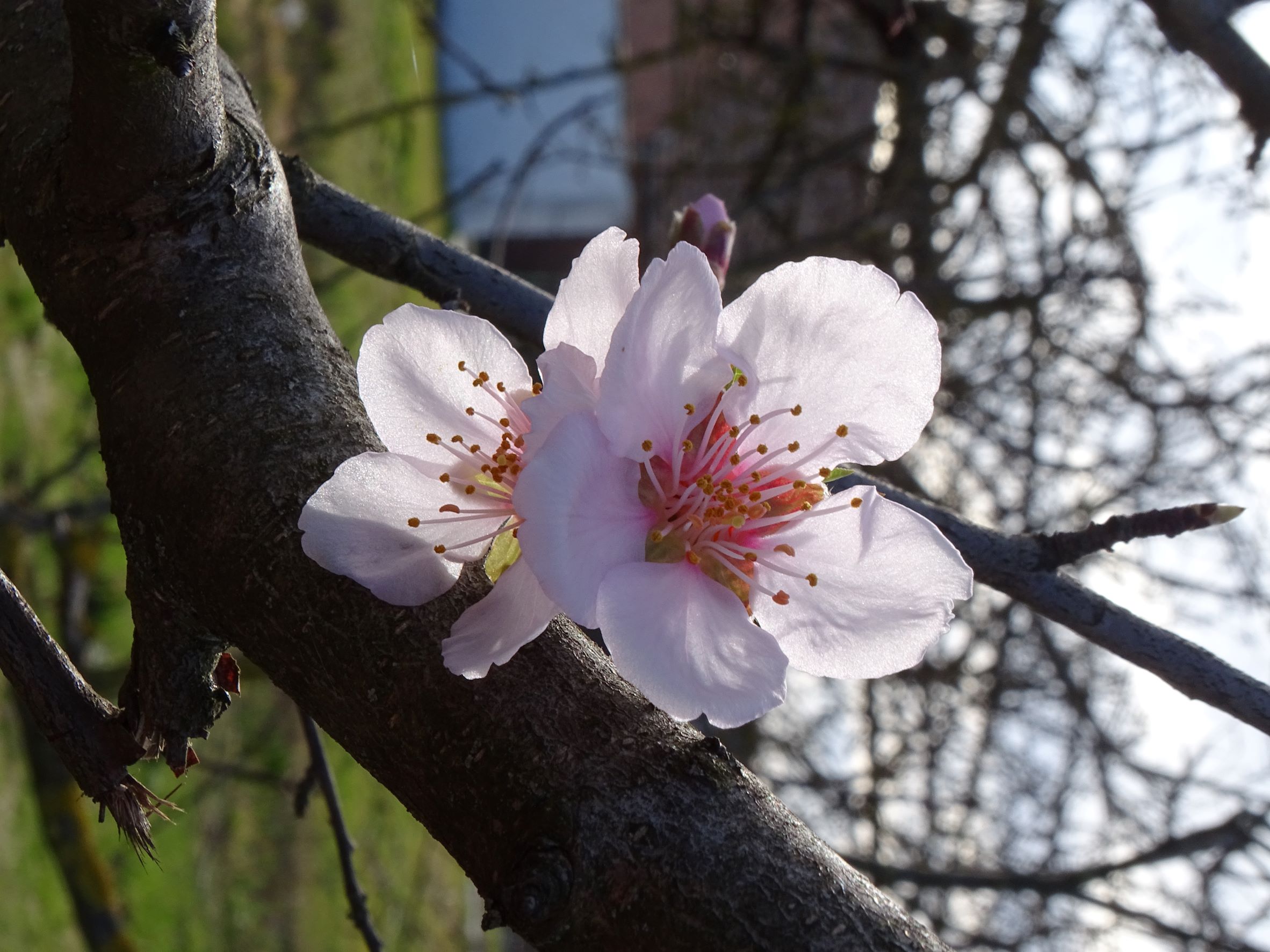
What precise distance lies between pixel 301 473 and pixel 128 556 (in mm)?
210

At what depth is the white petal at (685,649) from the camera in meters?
0.86

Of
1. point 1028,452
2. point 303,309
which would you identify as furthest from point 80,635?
point 1028,452

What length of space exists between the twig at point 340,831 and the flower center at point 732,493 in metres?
0.86

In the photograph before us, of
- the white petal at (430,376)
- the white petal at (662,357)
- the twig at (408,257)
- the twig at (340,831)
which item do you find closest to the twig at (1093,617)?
the white petal at (662,357)

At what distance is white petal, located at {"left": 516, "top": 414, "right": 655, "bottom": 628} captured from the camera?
84 cm

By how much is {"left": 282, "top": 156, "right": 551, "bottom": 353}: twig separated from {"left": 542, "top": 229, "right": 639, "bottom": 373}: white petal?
1.69 feet

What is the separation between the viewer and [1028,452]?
4.25m

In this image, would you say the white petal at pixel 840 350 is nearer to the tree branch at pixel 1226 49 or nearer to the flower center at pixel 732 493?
the flower center at pixel 732 493

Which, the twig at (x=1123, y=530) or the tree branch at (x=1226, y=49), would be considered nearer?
the twig at (x=1123, y=530)

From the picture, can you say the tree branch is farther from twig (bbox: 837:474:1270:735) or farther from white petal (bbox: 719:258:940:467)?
white petal (bbox: 719:258:940:467)

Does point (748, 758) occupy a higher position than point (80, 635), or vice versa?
point (80, 635)

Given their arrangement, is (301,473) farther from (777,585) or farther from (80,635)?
(80,635)

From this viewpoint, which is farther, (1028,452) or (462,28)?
(462,28)

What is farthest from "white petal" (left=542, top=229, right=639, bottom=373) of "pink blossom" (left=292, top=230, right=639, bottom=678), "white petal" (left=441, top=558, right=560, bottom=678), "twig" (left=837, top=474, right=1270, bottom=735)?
"twig" (left=837, top=474, right=1270, bottom=735)
